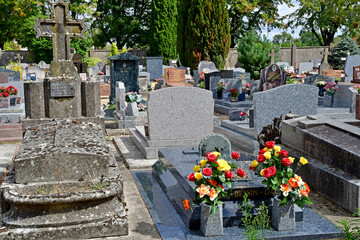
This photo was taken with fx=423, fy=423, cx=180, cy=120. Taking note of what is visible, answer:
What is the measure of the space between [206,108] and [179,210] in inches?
139

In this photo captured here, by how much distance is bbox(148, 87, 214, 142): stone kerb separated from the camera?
8234 mm

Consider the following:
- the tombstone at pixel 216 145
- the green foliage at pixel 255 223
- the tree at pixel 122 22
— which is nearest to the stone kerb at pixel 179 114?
the tombstone at pixel 216 145

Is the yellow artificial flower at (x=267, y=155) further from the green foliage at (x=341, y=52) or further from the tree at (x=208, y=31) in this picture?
the green foliage at (x=341, y=52)

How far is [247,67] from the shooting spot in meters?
23.5

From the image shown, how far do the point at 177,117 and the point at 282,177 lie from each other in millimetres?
3890

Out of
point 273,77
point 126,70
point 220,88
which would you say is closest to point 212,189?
point 273,77

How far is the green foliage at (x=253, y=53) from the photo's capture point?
23.0 meters

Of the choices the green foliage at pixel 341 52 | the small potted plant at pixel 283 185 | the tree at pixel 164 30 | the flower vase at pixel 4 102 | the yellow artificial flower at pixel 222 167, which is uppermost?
the tree at pixel 164 30

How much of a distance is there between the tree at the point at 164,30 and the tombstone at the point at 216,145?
27.3 m

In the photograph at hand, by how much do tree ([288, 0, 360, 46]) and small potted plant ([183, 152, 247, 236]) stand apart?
36.2m

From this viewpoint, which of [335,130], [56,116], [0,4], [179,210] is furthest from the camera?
[0,4]

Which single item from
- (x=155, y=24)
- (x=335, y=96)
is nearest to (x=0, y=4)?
Answer: (x=155, y=24)

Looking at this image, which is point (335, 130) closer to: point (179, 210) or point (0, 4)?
point (179, 210)

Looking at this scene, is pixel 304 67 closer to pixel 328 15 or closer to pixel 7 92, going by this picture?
pixel 328 15
